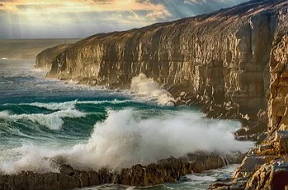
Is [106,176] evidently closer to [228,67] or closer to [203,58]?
[228,67]

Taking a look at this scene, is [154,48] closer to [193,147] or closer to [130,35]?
[130,35]

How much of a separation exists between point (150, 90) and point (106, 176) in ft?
138

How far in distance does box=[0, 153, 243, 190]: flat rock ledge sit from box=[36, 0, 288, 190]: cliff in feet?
15.2

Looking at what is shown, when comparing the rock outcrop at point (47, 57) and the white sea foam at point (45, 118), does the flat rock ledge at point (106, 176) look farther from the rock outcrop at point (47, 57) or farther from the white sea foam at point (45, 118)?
the rock outcrop at point (47, 57)

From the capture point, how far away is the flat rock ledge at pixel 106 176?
2698 centimetres

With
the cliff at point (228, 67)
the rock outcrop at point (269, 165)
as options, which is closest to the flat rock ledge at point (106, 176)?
the cliff at point (228, 67)

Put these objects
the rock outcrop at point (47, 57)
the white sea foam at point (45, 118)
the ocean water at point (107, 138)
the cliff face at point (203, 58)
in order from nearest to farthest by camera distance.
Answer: the ocean water at point (107, 138), the white sea foam at point (45, 118), the cliff face at point (203, 58), the rock outcrop at point (47, 57)

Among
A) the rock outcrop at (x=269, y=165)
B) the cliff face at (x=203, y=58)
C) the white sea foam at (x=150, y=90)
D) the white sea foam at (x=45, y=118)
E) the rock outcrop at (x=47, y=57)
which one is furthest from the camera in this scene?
the rock outcrop at (x=47, y=57)

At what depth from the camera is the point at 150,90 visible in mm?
70500

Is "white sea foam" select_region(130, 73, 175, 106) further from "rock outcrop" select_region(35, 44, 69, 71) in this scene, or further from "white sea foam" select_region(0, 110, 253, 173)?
"rock outcrop" select_region(35, 44, 69, 71)

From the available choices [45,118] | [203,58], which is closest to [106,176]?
[45,118]

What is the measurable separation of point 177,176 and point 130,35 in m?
58.3

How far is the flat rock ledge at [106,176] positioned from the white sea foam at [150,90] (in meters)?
31.1

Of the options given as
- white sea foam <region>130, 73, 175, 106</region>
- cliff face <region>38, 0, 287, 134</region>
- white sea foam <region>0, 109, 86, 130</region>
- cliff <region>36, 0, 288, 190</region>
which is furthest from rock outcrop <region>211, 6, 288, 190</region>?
white sea foam <region>130, 73, 175, 106</region>
